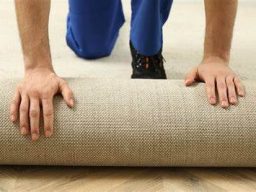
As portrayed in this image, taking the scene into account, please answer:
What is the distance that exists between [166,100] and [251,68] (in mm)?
693

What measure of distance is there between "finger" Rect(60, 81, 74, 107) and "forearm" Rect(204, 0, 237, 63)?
33 cm

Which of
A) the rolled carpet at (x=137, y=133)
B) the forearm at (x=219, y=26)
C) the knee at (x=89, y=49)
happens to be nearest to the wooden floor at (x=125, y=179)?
the rolled carpet at (x=137, y=133)

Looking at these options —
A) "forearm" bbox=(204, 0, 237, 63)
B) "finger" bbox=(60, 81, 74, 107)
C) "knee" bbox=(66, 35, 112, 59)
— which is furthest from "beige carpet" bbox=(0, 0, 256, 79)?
"finger" bbox=(60, 81, 74, 107)

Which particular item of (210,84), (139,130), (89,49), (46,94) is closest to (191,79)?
(210,84)

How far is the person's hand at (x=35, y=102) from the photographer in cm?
84

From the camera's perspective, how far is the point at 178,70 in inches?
57.6

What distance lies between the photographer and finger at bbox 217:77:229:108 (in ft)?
2.91

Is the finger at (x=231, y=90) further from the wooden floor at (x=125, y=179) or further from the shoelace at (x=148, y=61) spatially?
the shoelace at (x=148, y=61)

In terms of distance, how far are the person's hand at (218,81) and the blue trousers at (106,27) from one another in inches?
14.4

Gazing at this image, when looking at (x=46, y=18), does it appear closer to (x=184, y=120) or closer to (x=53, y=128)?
(x=53, y=128)

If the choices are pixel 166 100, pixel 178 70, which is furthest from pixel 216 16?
pixel 178 70

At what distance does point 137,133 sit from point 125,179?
0.33 ft

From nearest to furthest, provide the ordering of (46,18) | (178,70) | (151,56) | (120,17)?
1. (46,18)
2. (151,56)
3. (178,70)
4. (120,17)

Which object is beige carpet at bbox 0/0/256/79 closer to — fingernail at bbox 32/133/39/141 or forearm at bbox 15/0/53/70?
forearm at bbox 15/0/53/70
